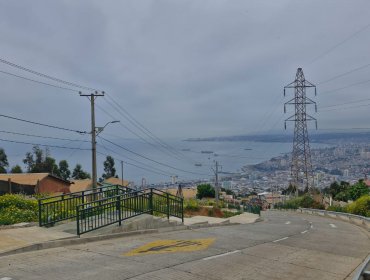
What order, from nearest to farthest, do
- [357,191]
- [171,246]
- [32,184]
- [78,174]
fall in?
[171,246] < [32,184] < [357,191] < [78,174]

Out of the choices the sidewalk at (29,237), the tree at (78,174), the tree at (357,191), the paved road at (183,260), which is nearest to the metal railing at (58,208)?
the sidewalk at (29,237)

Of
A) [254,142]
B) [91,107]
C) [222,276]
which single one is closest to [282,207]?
[91,107]

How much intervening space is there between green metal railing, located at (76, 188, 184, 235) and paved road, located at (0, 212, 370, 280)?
1.04m

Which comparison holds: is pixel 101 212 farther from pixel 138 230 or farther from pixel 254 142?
pixel 254 142

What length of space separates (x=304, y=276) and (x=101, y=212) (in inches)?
269

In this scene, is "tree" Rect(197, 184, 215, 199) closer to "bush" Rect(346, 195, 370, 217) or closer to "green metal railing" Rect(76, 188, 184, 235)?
"bush" Rect(346, 195, 370, 217)

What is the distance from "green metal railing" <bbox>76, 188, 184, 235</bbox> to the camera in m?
13.2

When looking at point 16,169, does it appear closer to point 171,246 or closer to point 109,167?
point 109,167

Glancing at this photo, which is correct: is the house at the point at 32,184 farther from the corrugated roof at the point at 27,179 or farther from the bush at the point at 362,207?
the bush at the point at 362,207

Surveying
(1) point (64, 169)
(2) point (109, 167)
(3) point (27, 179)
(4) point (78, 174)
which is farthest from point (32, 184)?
(2) point (109, 167)

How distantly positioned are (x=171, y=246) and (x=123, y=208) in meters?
3.51

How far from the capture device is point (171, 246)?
12.4m

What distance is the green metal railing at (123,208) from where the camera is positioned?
43.3ft

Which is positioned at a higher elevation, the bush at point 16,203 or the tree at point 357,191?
the bush at point 16,203
